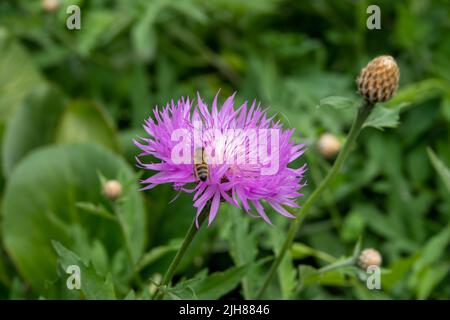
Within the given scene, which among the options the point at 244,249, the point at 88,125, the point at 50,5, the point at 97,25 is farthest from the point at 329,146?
the point at 50,5

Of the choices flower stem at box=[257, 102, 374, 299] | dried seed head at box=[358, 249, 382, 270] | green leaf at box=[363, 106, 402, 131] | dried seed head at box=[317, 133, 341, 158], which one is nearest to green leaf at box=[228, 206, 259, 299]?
flower stem at box=[257, 102, 374, 299]

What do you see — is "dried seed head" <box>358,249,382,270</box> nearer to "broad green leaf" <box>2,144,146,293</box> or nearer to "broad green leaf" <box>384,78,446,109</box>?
"broad green leaf" <box>384,78,446,109</box>

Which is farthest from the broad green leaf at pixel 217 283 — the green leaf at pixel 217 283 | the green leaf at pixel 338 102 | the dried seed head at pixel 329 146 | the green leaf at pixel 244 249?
the dried seed head at pixel 329 146

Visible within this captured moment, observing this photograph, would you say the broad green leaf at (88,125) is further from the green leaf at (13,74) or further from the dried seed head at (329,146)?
the dried seed head at (329,146)

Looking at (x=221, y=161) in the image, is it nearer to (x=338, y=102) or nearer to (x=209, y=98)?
(x=338, y=102)
